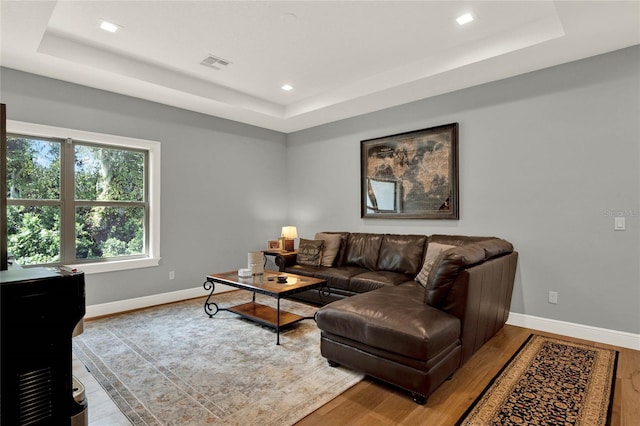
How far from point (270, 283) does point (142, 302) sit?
76.7 inches

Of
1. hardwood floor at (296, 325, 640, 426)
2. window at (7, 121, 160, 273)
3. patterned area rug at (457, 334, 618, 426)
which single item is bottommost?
hardwood floor at (296, 325, 640, 426)

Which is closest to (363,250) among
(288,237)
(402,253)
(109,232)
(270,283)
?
(402,253)

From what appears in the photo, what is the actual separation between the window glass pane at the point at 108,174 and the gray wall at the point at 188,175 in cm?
27

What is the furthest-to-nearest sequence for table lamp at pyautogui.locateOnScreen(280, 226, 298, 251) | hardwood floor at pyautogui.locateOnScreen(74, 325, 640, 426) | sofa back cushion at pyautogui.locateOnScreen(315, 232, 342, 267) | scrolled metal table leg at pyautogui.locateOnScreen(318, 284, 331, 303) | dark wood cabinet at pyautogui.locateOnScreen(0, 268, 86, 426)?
table lamp at pyautogui.locateOnScreen(280, 226, 298, 251) → sofa back cushion at pyautogui.locateOnScreen(315, 232, 342, 267) → scrolled metal table leg at pyautogui.locateOnScreen(318, 284, 331, 303) → hardwood floor at pyautogui.locateOnScreen(74, 325, 640, 426) → dark wood cabinet at pyautogui.locateOnScreen(0, 268, 86, 426)

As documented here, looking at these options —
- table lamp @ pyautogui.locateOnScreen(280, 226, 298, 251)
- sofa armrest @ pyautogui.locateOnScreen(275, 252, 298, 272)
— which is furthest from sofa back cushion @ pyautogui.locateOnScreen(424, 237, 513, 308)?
table lamp @ pyautogui.locateOnScreen(280, 226, 298, 251)

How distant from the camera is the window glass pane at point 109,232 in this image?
4.00m

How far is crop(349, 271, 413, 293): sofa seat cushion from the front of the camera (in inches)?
151

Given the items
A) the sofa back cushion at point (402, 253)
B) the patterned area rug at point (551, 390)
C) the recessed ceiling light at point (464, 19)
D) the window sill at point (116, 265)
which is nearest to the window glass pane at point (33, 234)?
the window sill at point (116, 265)

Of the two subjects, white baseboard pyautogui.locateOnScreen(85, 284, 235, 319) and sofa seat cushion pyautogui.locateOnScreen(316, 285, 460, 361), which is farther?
white baseboard pyautogui.locateOnScreen(85, 284, 235, 319)

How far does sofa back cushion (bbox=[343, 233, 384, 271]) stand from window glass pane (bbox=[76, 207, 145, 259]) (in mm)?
2825

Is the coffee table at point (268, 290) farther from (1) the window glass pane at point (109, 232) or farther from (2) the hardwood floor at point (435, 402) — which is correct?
(1) the window glass pane at point (109, 232)

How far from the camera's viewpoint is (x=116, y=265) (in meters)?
4.12

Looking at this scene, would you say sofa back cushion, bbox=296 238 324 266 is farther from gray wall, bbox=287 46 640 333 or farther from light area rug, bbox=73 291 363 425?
gray wall, bbox=287 46 640 333

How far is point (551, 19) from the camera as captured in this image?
2877 millimetres
